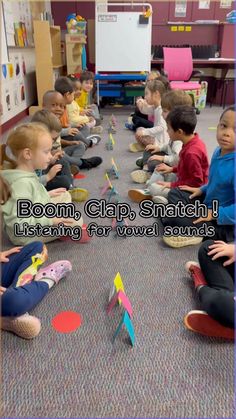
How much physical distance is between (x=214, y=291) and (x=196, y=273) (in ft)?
0.46

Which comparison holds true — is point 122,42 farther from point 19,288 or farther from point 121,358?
point 121,358

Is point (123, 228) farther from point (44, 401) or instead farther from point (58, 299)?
point (44, 401)

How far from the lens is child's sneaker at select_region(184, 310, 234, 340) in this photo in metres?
0.92

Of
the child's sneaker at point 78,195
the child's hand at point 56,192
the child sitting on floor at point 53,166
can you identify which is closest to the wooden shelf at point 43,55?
the child sitting on floor at point 53,166

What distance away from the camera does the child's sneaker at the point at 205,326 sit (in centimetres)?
92

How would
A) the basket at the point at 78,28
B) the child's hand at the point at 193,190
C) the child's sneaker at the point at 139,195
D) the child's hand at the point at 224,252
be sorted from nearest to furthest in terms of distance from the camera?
the child's hand at the point at 224,252 < the child's hand at the point at 193,190 < the child's sneaker at the point at 139,195 < the basket at the point at 78,28

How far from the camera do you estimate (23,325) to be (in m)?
0.91

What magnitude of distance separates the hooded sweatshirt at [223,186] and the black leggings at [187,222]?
33 millimetres

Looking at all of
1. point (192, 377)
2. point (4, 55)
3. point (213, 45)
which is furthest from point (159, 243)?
point (213, 45)

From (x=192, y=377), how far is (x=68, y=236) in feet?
2.49

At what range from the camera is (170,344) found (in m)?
0.92

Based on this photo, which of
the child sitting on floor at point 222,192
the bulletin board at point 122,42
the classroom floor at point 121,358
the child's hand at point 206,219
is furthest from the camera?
the bulletin board at point 122,42

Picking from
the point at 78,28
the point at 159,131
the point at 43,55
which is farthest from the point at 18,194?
the point at 78,28

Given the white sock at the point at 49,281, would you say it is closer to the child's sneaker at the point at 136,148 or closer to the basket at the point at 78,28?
the child's sneaker at the point at 136,148
